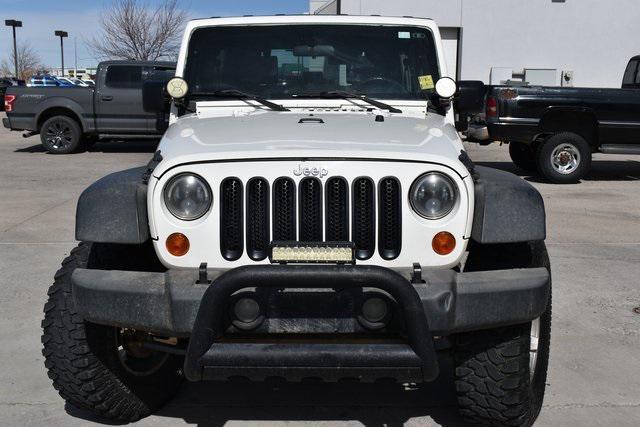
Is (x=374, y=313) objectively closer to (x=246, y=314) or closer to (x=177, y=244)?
(x=246, y=314)

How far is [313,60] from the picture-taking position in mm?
4586

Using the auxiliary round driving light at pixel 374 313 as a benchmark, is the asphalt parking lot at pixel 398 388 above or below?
below

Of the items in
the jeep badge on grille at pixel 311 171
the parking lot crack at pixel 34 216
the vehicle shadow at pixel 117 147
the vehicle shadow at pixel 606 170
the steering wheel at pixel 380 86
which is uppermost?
the steering wheel at pixel 380 86

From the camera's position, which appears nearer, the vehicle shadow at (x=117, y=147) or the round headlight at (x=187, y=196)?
the round headlight at (x=187, y=196)

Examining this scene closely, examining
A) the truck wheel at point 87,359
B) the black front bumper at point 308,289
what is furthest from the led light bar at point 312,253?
the truck wheel at point 87,359

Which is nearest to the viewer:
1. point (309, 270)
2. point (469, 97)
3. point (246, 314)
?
point (309, 270)

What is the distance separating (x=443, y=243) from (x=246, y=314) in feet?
2.70

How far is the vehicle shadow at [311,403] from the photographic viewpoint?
3.78 m

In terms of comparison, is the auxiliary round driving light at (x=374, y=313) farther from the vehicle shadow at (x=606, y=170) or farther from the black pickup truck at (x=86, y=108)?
the black pickup truck at (x=86, y=108)

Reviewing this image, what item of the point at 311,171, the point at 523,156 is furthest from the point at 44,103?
the point at 311,171

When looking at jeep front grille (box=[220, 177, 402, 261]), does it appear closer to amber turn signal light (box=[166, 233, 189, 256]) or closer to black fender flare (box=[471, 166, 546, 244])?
amber turn signal light (box=[166, 233, 189, 256])

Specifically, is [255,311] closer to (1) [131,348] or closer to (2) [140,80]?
(1) [131,348]

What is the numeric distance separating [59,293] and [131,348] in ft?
1.57

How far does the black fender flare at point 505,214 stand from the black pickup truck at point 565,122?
847cm
